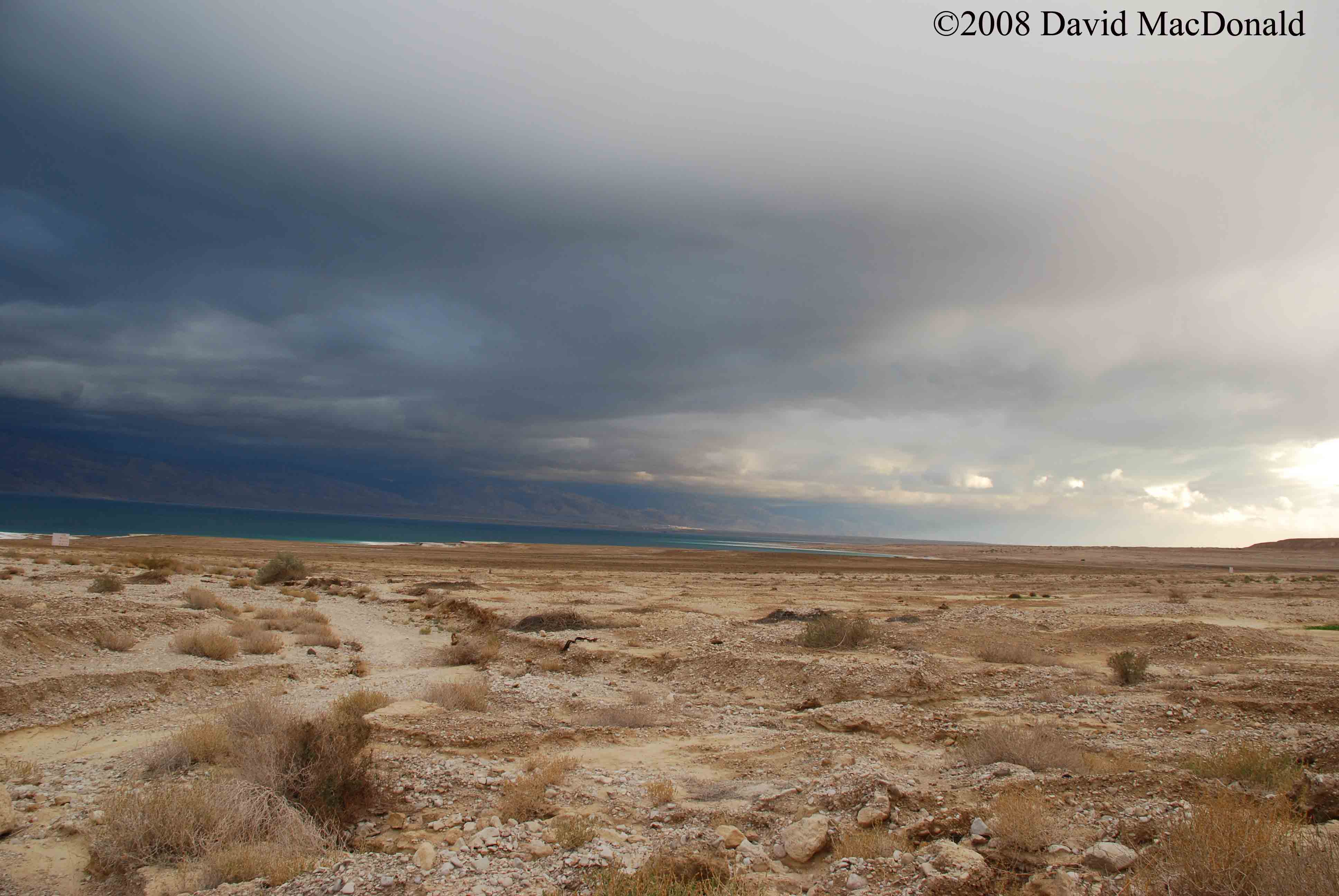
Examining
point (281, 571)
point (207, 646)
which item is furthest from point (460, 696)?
point (281, 571)

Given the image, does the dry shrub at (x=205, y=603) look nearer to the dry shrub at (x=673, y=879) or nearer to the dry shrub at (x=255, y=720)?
the dry shrub at (x=255, y=720)

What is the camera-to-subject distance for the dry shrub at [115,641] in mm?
16812

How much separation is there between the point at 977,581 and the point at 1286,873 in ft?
179

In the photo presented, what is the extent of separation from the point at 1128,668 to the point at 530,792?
1399 cm

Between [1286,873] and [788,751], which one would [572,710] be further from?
[1286,873]

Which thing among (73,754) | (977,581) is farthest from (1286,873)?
(977,581)

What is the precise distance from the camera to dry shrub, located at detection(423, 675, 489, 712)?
13227mm

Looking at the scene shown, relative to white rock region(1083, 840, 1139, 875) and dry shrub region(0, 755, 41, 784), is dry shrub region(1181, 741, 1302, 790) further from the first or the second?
dry shrub region(0, 755, 41, 784)

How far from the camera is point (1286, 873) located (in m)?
4.71

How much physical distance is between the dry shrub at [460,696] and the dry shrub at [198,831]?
5813 millimetres

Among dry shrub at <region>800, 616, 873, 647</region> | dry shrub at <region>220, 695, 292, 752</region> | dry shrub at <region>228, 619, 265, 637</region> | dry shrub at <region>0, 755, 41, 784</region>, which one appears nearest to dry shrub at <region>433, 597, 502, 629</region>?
dry shrub at <region>228, 619, 265, 637</region>

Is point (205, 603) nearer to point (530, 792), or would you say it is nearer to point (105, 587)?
point (105, 587)

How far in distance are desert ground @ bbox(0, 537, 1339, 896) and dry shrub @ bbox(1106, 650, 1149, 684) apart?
0.30 ft

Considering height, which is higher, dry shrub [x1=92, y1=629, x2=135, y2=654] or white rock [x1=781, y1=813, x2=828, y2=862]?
white rock [x1=781, y1=813, x2=828, y2=862]
